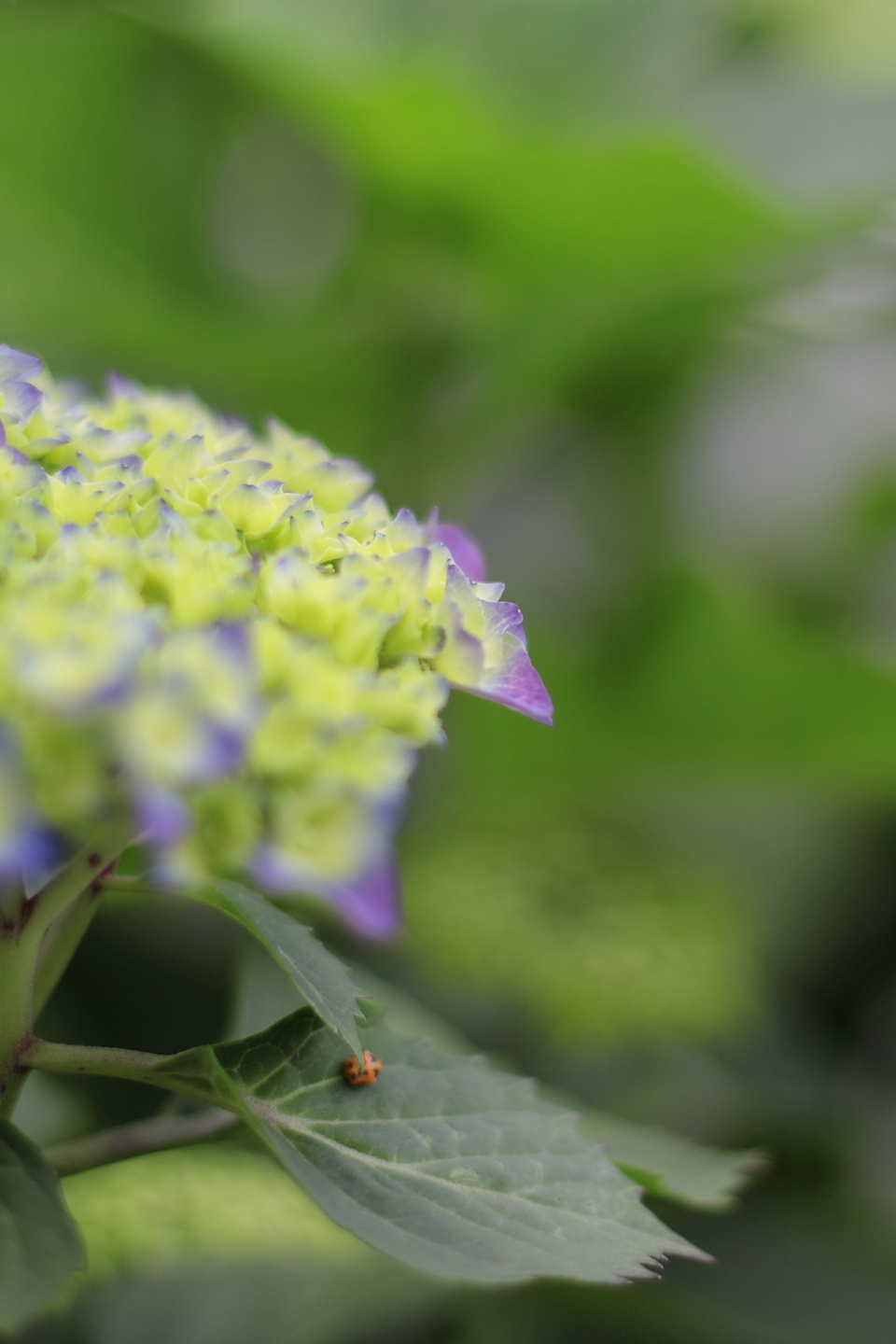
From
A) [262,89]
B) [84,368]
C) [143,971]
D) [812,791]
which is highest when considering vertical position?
[262,89]

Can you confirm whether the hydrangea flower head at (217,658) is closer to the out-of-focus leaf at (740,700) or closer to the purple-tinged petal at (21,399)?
the purple-tinged petal at (21,399)

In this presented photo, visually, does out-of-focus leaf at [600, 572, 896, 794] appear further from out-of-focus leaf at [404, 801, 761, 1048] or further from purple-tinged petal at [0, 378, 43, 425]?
purple-tinged petal at [0, 378, 43, 425]

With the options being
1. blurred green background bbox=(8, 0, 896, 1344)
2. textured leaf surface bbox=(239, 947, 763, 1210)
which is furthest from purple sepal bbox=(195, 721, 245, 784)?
blurred green background bbox=(8, 0, 896, 1344)

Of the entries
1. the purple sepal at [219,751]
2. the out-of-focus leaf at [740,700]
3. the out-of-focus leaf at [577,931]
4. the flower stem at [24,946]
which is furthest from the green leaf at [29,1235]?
the out-of-focus leaf at [740,700]

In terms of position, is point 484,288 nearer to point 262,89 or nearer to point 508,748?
point 262,89

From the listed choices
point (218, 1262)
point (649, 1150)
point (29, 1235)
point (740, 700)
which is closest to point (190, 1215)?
point (218, 1262)

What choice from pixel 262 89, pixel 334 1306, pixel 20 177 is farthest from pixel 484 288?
pixel 334 1306

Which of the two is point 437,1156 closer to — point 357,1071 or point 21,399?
point 357,1071
